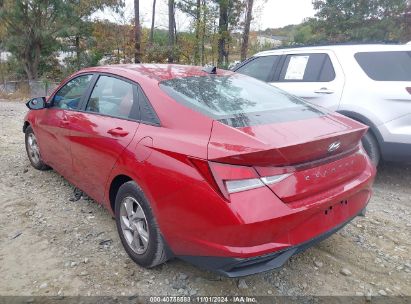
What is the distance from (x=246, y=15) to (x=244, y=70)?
1409 centimetres

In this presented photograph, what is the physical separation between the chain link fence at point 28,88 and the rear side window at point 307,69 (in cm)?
1238

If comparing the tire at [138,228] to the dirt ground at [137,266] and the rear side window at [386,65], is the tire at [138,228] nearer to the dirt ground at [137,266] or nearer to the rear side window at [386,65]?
the dirt ground at [137,266]

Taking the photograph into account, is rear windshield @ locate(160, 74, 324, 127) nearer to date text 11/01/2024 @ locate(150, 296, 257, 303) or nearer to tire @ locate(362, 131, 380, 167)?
date text 11/01/2024 @ locate(150, 296, 257, 303)

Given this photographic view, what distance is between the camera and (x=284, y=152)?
223cm

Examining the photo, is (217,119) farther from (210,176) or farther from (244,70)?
(244,70)

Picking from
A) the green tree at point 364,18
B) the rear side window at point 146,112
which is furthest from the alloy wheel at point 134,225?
the green tree at point 364,18

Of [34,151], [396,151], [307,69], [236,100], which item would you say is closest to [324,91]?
[307,69]

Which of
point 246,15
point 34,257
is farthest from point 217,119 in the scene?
point 246,15

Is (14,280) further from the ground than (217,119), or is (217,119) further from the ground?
(217,119)

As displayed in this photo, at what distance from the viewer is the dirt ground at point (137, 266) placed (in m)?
2.71

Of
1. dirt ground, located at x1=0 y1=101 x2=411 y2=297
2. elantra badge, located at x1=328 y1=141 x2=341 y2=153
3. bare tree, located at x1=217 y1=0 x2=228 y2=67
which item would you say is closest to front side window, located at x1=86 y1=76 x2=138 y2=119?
dirt ground, located at x1=0 y1=101 x2=411 y2=297

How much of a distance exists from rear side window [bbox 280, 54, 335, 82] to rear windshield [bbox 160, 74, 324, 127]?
1.89 metres

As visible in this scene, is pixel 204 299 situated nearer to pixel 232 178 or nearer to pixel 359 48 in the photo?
pixel 232 178

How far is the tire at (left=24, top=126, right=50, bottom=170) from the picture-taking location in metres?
4.93
